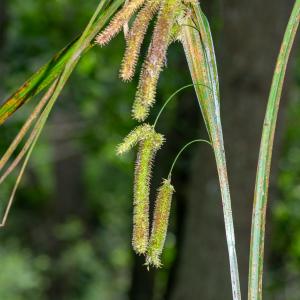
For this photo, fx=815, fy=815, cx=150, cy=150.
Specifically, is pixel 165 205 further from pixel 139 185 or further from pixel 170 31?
pixel 170 31

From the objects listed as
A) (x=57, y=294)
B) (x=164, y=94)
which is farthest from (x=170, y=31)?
(x=57, y=294)

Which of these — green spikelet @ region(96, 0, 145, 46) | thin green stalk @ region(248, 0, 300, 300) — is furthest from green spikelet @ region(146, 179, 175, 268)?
green spikelet @ region(96, 0, 145, 46)

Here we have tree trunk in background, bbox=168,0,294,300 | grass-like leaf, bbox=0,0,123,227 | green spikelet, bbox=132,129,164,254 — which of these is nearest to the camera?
grass-like leaf, bbox=0,0,123,227

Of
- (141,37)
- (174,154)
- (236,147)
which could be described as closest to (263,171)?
(141,37)

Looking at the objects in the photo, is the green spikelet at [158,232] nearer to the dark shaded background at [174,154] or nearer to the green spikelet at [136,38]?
the green spikelet at [136,38]

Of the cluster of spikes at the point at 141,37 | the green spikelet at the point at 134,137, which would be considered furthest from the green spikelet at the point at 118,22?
the green spikelet at the point at 134,137

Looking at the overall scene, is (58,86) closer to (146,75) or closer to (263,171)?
(146,75)

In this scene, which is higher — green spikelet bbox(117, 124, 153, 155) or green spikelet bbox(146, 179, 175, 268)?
green spikelet bbox(117, 124, 153, 155)

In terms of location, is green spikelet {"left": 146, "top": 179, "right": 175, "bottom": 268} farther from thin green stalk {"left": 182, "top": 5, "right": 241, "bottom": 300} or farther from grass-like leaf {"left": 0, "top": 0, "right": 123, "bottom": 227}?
grass-like leaf {"left": 0, "top": 0, "right": 123, "bottom": 227}

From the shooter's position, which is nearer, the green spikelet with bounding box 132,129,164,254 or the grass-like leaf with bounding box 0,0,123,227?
the grass-like leaf with bounding box 0,0,123,227
